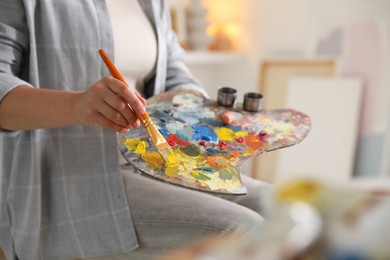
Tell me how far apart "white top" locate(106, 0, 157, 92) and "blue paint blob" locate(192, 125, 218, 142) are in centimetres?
22

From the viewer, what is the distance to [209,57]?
7.48ft

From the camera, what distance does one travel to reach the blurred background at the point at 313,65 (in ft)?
6.49

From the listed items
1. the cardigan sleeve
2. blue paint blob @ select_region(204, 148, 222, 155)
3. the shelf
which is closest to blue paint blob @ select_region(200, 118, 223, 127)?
blue paint blob @ select_region(204, 148, 222, 155)

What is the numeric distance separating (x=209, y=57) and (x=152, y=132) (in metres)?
1.66

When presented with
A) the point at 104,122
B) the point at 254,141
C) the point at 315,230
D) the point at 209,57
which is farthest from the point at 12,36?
the point at 209,57

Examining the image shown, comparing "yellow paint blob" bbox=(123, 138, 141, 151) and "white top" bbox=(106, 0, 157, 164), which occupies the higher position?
"white top" bbox=(106, 0, 157, 164)

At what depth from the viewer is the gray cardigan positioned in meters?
0.74

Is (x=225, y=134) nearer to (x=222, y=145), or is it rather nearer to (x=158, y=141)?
(x=222, y=145)

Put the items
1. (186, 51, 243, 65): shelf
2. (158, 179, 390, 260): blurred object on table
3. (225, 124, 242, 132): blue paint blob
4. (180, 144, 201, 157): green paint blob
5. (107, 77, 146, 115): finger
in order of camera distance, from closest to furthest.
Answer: (158, 179, 390, 260): blurred object on table < (107, 77, 146, 115): finger < (180, 144, 201, 157): green paint blob < (225, 124, 242, 132): blue paint blob < (186, 51, 243, 65): shelf

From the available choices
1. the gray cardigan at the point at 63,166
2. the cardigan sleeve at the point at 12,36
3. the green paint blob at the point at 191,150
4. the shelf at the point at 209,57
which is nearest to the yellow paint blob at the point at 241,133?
the green paint blob at the point at 191,150

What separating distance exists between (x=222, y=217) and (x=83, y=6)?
0.47m

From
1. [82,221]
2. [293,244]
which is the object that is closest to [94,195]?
[82,221]

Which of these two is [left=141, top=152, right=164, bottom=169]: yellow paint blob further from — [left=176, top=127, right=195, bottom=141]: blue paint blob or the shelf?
the shelf

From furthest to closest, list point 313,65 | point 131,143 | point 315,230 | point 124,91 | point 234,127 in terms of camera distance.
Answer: point 313,65
point 234,127
point 131,143
point 124,91
point 315,230
